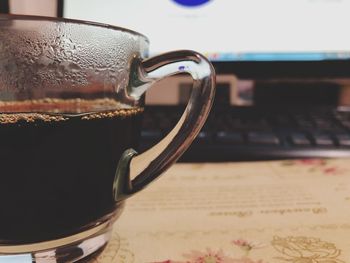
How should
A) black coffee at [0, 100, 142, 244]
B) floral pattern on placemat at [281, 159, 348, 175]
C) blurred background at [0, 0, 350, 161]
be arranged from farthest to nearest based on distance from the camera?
blurred background at [0, 0, 350, 161]
floral pattern on placemat at [281, 159, 348, 175]
black coffee at [0, 100, 142, 244]

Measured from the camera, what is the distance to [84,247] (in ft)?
0.71

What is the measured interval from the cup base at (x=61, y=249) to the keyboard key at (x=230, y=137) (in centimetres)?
22

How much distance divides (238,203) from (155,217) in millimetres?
64

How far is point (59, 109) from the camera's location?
28 centimetres

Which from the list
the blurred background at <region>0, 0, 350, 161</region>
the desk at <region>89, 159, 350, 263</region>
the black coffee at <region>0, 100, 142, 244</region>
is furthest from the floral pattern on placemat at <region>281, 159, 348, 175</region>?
the black coffee at <region>0, 100, 142, 244</region>

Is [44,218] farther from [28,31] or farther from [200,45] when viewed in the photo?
[200,45]

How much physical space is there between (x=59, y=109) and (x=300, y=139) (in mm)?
264

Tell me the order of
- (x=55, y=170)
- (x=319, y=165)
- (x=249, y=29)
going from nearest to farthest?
(x=55, y=170), (x=319, y=165), (x=249, y=29)

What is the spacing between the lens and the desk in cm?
22

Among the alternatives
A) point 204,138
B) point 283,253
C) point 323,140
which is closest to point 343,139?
point 323,140

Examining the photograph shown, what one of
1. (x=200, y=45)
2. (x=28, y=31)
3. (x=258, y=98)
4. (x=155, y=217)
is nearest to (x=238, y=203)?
(x=155, y=217)

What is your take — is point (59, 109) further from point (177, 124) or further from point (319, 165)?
point (319, 165)

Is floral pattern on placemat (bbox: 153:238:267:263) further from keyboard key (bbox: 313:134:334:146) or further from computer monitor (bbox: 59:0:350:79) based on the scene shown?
computer monitor (bbox: 59:0:350:79)

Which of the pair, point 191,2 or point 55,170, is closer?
point 55,170
